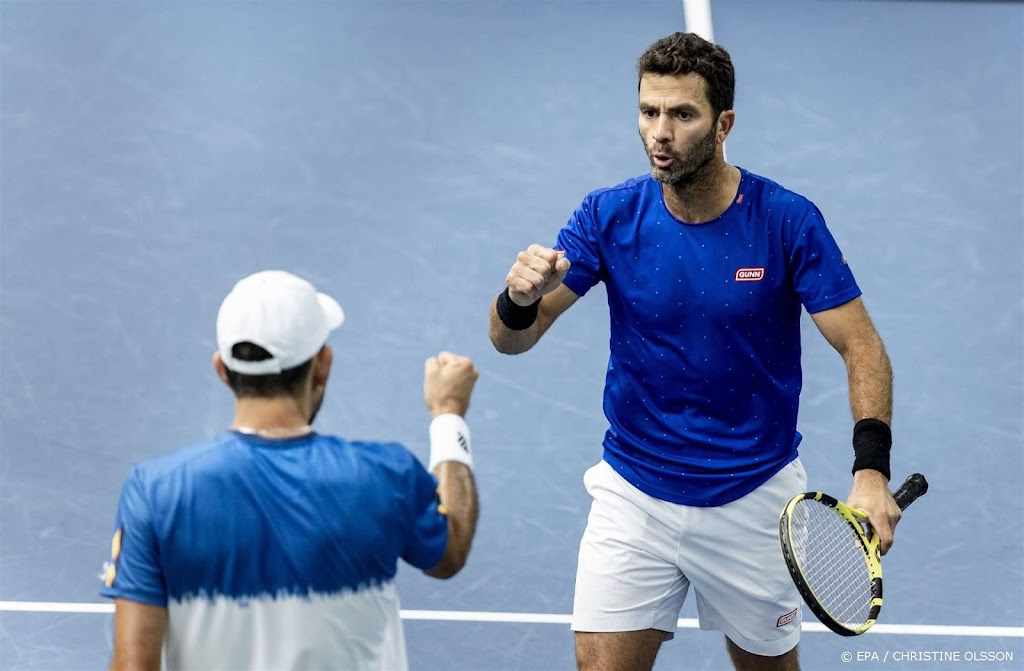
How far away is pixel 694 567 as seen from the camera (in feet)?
17.6

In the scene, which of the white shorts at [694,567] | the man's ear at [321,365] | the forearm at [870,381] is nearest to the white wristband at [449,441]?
the man's ear at [321,365]

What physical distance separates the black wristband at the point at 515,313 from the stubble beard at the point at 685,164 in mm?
610

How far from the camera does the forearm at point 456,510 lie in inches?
154

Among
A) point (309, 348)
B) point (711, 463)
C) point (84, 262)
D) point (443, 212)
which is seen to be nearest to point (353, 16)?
point (443, 212)

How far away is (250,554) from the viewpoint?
144 inches

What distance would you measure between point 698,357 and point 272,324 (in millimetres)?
2012

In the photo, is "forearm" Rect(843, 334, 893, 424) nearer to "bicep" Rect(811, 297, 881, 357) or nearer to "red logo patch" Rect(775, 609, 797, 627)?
"bicep" Rect(811, 297, 881, 357)

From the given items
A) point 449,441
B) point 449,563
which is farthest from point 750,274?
point 449,563

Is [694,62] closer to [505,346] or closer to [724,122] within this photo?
[724,122]

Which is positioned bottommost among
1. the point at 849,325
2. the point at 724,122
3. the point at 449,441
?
the point at 449,441

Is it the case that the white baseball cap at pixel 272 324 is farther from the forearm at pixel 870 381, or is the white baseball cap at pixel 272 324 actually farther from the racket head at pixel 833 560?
the forearm at pixel 870 381

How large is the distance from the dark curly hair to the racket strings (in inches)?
57.1

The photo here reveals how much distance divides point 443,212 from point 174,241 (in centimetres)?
157

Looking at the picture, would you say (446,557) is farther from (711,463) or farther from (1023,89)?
(1023,89)
